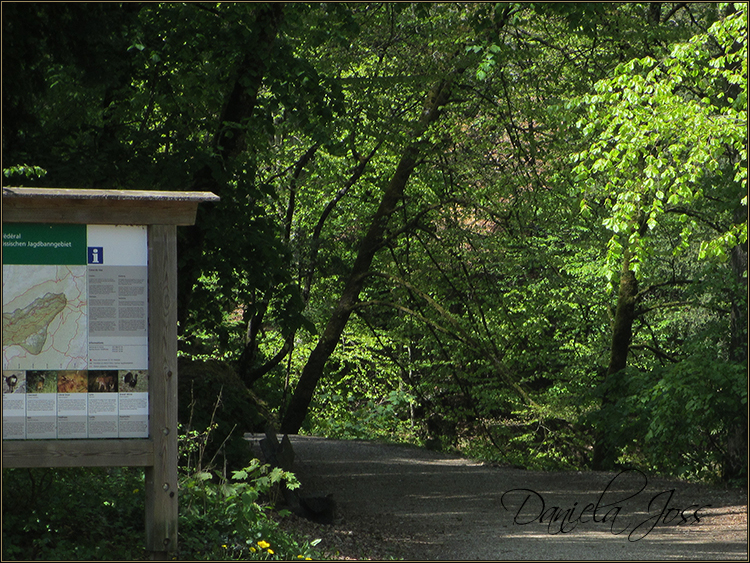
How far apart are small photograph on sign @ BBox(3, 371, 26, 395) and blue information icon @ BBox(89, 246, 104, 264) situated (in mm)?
807

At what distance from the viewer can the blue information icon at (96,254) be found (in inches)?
194

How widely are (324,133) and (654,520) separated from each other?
5.57 m

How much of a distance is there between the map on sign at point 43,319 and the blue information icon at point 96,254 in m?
0.14

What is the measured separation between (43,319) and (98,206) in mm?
780

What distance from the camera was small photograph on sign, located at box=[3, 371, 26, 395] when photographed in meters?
4.79

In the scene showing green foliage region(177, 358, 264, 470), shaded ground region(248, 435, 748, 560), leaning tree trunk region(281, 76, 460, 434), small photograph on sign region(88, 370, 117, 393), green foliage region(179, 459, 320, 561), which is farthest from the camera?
leaning tree trunk region(281, 76, 460, 434)

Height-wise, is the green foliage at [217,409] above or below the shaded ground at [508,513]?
above

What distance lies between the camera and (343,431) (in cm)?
1973

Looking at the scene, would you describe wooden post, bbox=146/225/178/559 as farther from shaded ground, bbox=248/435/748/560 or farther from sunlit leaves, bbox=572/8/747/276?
sunlit leaves, bbox=572/8/747/276

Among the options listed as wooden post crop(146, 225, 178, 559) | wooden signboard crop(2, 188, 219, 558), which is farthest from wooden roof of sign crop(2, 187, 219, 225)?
wooden post crop(146, 225, 178, 559)

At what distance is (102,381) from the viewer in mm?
4898

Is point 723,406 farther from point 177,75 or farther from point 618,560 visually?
point 177,75

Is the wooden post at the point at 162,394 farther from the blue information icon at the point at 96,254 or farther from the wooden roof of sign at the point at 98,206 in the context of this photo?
the blue information icon at the point at 96,254

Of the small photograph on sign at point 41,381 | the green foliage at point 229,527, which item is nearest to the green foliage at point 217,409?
Answer: the green foliage at point 229,527
